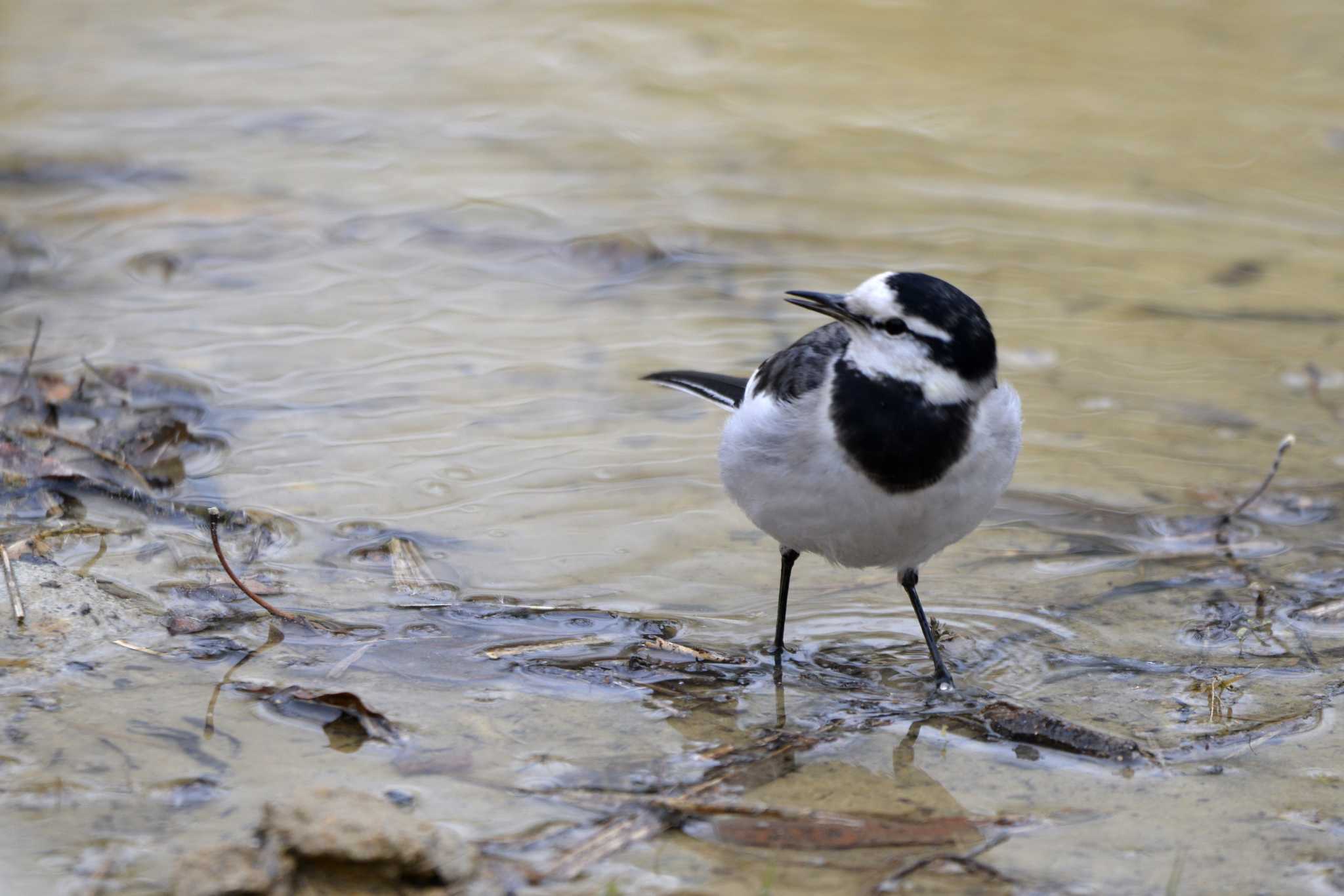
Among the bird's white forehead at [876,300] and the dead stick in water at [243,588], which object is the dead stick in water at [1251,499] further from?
the dead stick in water at [243,588]

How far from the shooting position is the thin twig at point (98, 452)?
5953 mm

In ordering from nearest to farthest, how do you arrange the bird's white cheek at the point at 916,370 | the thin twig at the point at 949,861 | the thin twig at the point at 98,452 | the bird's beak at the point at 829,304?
1. the thin twig at the point at 949,861
2. the bird's white cheek at the point at 916,370
3. the bird's beak at the point at 829,304
4. the thin twig at the point at 98,452

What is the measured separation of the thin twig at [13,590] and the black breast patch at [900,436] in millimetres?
2579

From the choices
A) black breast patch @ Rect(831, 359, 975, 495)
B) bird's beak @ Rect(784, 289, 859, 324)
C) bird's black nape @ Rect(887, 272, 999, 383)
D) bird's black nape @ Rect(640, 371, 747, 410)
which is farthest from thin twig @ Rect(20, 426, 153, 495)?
bird's black nape @ Rect(887, 272, 999, 383)

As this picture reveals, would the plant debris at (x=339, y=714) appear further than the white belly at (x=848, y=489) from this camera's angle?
No

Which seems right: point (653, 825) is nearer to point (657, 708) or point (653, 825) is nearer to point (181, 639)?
point (657, 708)

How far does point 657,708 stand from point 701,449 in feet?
8.14

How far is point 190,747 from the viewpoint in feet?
13.2

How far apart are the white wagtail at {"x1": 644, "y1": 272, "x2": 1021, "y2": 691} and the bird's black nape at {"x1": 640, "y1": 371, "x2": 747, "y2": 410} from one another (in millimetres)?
745

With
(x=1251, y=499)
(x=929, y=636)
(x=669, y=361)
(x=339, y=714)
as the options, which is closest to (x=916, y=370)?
(x=929, y=636)

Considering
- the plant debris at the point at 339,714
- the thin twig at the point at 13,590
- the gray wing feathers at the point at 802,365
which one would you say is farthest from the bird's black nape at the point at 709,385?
the thin twig at the point at 13,590

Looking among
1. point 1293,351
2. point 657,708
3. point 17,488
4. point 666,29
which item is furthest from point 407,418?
point 666,29

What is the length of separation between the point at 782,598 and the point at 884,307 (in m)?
1.11

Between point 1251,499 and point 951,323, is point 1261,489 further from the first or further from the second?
point 951,323
